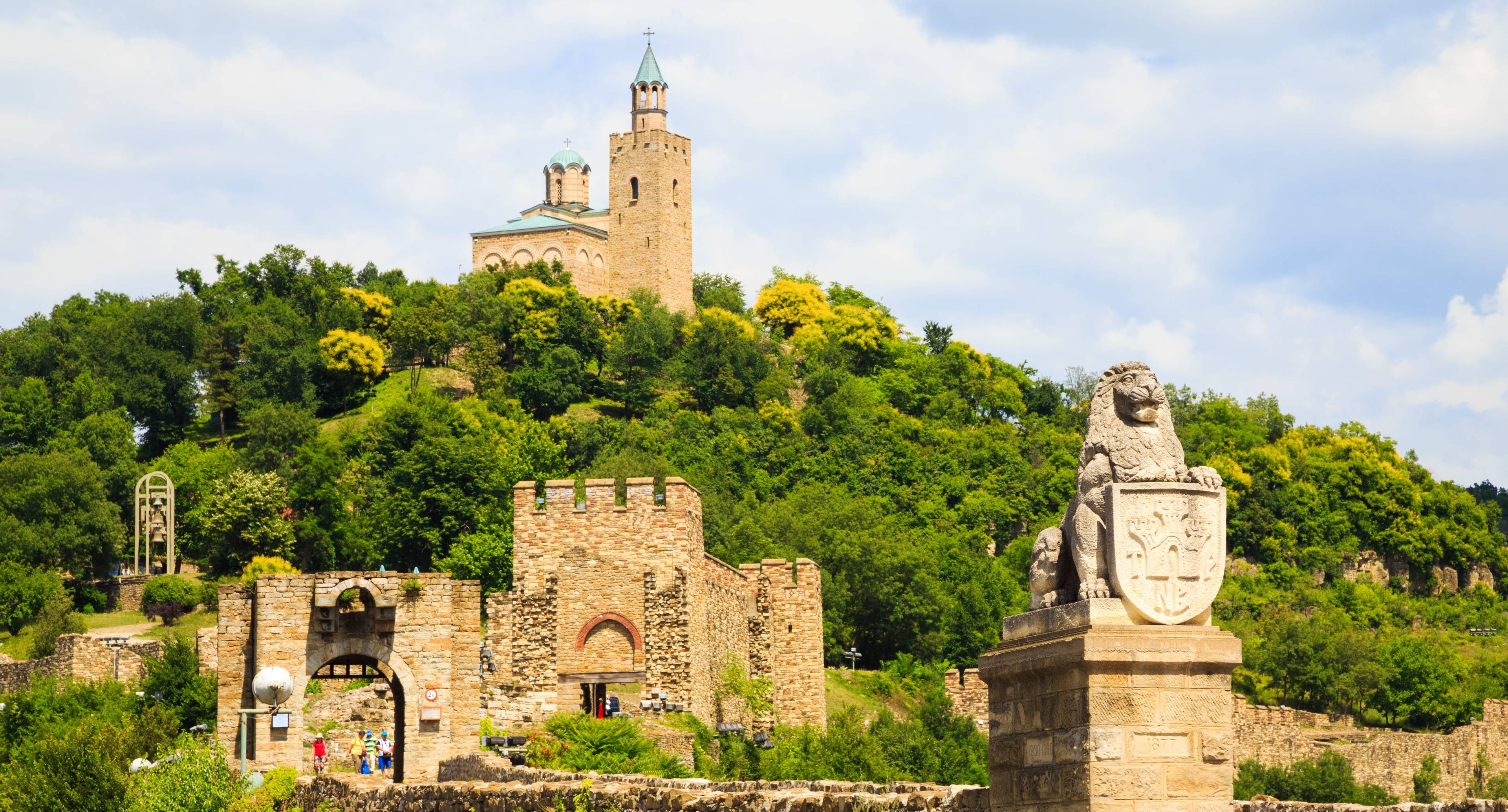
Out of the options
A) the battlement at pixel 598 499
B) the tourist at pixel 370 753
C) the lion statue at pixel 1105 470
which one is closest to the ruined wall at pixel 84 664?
the battlement at pixel 598 499

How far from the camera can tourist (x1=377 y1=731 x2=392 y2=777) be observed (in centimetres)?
2653

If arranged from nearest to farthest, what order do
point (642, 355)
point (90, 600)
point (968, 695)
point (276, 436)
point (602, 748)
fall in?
point (602, 748) < point (968, 695) < point (90, 600) < point (276, 436) < point (642, 355)

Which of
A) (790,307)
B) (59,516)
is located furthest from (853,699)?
(790,307)

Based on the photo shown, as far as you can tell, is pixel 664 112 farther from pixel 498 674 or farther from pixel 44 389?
pixel 498 674

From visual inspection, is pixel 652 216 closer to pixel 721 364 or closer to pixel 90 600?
pixel 721 364

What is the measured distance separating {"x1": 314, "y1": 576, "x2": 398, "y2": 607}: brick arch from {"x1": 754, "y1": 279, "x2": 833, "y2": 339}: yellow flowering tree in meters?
68.3

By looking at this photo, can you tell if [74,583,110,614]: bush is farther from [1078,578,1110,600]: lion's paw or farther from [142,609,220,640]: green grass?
[1078,578,1110,600]: lion's paw

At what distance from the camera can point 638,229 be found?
8856 centimetres

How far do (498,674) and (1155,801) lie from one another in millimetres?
27126

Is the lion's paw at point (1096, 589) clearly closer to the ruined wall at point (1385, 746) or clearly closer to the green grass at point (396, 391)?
the ruined wall at point (1385, 746)

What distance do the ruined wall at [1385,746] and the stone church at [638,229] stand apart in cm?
4917

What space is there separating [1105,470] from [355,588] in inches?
618

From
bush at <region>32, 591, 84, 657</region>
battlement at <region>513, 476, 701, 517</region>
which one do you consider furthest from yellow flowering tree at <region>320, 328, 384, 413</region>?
battlement at <region>513, 476, 701, 517</region>

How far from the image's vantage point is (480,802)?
13.1 meters
